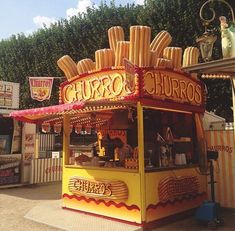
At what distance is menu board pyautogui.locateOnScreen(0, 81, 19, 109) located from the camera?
47.3 ft

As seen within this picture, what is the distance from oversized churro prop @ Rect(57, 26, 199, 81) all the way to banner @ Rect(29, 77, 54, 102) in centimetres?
547

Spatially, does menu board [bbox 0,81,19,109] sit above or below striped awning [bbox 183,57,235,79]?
above

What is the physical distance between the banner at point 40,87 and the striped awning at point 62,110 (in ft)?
15.0

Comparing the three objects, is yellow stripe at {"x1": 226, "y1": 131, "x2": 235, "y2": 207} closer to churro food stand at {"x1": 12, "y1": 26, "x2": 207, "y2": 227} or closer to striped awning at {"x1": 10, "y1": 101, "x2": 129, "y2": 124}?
churro food stand at {"x1": 12, "y1": 26, "x2": 207, "y2": 227}

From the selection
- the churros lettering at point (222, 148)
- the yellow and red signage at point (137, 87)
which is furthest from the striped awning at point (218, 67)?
the churros lettering at point (222, 148)

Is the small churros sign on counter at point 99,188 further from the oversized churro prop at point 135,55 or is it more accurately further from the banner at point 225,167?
the banner at point 225,167

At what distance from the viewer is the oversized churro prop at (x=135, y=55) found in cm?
789

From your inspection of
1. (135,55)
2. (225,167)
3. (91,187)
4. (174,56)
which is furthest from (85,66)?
(225,167)

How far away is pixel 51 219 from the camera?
8258 millimetres

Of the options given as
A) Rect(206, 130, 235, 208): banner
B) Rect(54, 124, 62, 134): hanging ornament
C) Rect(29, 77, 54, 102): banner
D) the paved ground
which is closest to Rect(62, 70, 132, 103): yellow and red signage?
Rect(54, 124, 62, 134): hanging ornament

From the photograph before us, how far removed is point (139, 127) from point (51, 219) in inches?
117

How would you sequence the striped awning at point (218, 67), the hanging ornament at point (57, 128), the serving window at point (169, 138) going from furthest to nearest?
the hanging ornament at point (57, 128)
the serving window at point (169, 138)
the striped awning at point (218, 67)

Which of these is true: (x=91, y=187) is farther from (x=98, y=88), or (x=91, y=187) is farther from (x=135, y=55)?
(x=135, y=55)

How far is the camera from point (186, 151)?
957cm
